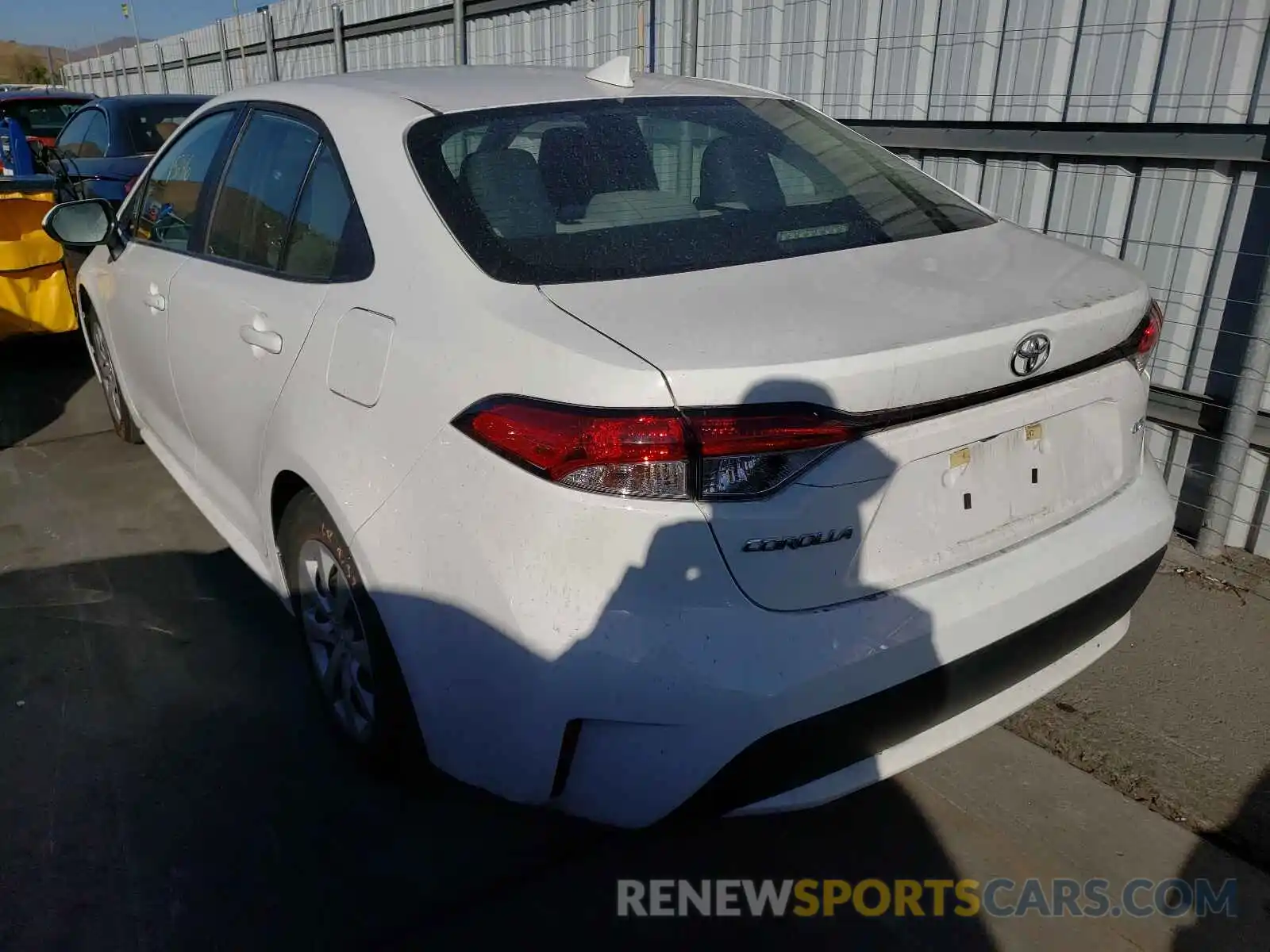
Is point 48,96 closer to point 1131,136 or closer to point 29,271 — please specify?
point 29,271

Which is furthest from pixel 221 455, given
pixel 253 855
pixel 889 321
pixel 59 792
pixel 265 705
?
pixel 889 321

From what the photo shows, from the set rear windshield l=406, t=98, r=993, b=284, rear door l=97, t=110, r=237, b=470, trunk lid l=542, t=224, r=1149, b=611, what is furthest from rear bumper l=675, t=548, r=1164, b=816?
rear door l=97, t=110, r=237, b=470

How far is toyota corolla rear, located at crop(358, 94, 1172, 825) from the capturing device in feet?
5.66

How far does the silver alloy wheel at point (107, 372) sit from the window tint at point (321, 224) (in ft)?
7.83

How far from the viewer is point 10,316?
5.84 metres

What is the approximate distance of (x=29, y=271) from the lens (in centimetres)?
579

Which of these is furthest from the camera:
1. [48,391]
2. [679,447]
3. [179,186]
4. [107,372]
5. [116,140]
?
[116,140]

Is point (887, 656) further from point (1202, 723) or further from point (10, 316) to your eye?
point (10, 316)

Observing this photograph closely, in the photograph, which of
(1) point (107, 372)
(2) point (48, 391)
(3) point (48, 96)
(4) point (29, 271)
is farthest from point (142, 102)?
(3) point (48, 96)

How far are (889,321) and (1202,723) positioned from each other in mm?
1825

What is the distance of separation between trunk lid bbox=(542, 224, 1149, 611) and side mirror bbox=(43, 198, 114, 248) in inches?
111

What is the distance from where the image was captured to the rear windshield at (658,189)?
2.13 metres

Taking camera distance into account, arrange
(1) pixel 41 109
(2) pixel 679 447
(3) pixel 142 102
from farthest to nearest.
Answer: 1. (1) pixel 41 109
2. (3) pixel 142 102
3. (2) pixel 679 447

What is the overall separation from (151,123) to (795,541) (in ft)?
26.4
